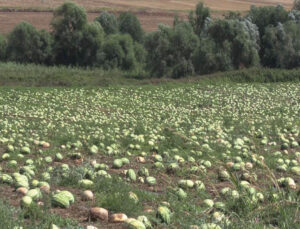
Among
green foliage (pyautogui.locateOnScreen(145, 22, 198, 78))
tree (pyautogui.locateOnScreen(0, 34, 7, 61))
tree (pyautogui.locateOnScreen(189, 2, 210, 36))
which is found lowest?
tree (pyautogui.locateOnScreen(0, 34, 7, 61))

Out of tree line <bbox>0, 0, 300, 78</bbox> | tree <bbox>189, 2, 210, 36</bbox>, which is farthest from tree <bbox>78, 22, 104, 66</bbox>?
tree <bbox>189, 2, 210, 36</bbox>

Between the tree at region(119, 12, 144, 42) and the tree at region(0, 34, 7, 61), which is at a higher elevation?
the tree at region(119, 12, 144, 42)

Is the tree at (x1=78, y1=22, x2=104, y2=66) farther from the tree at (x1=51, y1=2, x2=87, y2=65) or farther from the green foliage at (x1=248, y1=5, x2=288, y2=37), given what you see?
the green foliage at (x1=248, y1=5, x2=288, y2=37)

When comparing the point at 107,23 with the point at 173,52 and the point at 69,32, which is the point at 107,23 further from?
the point at 173,52

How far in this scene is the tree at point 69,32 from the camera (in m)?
46.9

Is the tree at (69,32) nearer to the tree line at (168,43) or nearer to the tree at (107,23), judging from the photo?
the tree line at (168,43)

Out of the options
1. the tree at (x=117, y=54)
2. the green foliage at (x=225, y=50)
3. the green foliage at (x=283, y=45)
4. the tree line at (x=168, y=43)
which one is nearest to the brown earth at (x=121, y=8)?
the tree line at (x=168, y=43)

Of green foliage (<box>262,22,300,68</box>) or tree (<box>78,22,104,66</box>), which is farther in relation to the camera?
tree (<box>78,22,104,66</box>)

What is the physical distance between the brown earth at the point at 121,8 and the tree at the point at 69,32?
14667 mm

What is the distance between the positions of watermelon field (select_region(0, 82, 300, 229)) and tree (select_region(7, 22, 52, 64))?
27354 millimetres

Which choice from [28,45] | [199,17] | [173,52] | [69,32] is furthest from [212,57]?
[28,45]

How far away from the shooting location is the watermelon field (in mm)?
4285

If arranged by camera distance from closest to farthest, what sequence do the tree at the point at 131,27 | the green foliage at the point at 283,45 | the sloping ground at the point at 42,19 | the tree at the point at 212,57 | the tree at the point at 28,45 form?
the tree at the point at 212,57 → the green foliage at the point at 283,45 → the tree at the point at 28,45 → the tree at the point at 131,27 → the sloping ground at the point at 42,19

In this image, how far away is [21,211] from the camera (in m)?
4.28
